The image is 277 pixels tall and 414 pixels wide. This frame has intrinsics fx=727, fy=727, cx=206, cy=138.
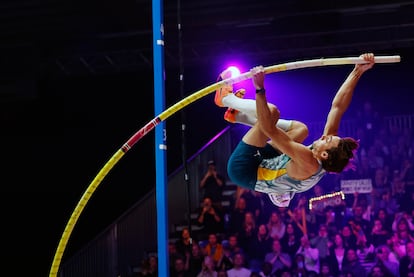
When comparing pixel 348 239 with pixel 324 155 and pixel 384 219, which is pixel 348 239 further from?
pixel 324 155

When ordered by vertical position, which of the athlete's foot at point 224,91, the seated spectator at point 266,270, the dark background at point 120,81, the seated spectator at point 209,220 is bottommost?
the seated spectator at point 266,270

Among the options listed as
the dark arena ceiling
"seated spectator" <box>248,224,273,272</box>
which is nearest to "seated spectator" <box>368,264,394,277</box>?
"seated spectator" <box>248,224,273,272</box>

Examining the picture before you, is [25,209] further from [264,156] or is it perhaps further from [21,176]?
[264,156]

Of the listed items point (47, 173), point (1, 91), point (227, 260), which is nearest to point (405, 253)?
point (227, 260)

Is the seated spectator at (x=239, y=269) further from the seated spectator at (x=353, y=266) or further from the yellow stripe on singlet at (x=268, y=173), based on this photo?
the yellow stripe on singlet at (x=268, y=173)

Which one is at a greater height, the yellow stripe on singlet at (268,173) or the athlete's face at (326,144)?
the athlete's face at (326,144)

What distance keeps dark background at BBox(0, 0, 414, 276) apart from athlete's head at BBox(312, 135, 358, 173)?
23.4 ft

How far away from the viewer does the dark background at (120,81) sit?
40.0 ft

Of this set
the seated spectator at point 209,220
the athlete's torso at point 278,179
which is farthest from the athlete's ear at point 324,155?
the seated spectator at point 209,220

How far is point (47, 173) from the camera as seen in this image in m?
13.4

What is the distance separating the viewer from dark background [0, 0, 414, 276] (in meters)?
12.2

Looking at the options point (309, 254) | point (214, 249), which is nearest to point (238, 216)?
point (214, 249)

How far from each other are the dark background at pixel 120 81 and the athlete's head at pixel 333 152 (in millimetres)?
7145

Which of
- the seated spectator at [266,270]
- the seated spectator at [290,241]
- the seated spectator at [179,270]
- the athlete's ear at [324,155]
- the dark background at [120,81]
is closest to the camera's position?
the athlete's ear at [324,155]
